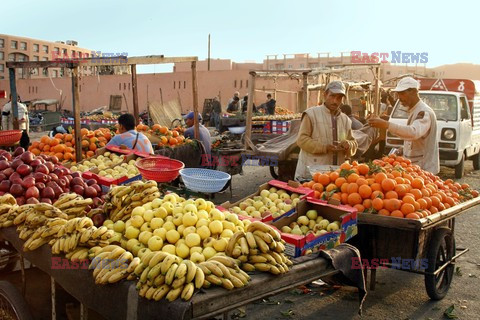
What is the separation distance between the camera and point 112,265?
2.58 metres

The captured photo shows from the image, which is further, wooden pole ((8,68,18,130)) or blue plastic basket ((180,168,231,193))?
wooden pole ((8,68,18,130))

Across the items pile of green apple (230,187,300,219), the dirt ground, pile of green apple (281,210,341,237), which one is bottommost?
the dirt ground

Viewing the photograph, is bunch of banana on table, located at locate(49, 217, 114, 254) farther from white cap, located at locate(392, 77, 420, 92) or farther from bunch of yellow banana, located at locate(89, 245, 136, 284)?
white cap, located at locate(392, 77, 420, 92)

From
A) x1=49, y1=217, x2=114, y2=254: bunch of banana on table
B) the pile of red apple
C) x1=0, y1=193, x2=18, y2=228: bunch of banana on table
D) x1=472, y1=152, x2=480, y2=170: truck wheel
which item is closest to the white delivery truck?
x1=472, y1=152, x2=480, y2=170: truck wheel

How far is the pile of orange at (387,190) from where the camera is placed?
4133 mm

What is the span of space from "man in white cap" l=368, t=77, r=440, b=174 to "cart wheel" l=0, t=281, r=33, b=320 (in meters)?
3.89

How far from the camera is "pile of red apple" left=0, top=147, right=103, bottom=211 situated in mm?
3941

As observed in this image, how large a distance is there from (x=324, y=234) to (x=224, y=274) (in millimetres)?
1293

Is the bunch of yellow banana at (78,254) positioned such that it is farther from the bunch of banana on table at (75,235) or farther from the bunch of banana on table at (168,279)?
the bunch of banana on table at (168,279)

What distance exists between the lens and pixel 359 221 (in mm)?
4141

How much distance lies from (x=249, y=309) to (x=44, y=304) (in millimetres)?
1888

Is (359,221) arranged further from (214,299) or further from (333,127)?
(214,299)

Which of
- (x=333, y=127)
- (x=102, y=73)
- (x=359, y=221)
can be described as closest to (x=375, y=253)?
(x=359, y=221)

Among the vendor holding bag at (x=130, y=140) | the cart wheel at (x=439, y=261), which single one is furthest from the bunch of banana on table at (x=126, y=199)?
the vendor holding bag at (x=130, y=140)
